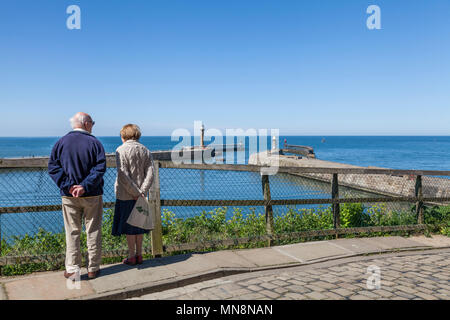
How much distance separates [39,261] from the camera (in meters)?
4.89

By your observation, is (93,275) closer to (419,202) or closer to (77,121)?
(77,121)

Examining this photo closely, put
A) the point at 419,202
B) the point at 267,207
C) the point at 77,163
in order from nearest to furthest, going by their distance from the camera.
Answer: the point at 77,163, the point at 267,207, the point at 419,202

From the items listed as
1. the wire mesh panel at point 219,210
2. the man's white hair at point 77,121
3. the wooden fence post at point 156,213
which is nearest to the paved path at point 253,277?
the wooden fence post at point 156,213

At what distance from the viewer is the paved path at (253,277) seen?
167 inches

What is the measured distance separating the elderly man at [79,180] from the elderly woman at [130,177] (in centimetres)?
41

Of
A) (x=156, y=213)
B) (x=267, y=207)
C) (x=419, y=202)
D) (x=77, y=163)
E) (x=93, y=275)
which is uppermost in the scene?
(x=77, y=163)

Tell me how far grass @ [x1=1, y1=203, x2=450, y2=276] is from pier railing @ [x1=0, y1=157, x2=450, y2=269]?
15 millimetres

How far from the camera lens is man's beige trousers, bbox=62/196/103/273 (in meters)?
4.38

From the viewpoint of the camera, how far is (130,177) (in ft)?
15.9

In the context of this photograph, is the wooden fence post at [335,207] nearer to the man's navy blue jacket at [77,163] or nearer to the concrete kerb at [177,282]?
the concrete kerb at [177,282]

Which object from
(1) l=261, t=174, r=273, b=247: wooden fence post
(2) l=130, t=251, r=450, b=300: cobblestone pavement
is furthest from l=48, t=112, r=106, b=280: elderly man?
(1) l=261, t=174, r=273, b=247: wooden fence post

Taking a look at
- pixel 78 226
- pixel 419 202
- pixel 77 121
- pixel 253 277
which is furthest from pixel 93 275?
pixel 419 202

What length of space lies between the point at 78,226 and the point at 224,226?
10.0ft
